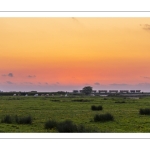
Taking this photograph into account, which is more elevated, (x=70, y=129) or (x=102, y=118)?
(x=102, y=118)

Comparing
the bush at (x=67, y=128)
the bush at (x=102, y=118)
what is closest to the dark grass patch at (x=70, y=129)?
the bush at (x=67, y=128)

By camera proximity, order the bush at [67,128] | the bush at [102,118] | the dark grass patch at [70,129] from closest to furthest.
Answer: the dark grass patch at [70,129] → the bush at [67,128] → the bush at [102,118]

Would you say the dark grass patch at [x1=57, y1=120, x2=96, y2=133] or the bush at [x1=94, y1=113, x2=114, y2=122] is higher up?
the bush at [x1=94, y1=113, x2=114, y2=122]

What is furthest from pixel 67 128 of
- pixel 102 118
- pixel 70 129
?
pixel 102 118

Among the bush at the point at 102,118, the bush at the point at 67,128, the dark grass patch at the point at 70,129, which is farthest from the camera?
the bush at the point at 102,118

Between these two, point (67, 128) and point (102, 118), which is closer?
point (67, 128)

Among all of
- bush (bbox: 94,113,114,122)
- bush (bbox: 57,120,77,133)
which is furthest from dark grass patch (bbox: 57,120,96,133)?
bush (bbox: 94,113,114,122)

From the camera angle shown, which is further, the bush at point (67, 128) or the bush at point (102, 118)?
the bush at point (102, 118)

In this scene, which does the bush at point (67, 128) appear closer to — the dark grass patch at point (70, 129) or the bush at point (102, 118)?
the dark grass patch at point (70, 129)

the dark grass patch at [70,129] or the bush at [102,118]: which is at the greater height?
the bush at [102,118]

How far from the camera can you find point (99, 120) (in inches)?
977

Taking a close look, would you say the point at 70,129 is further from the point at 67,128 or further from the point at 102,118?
the point at 102,118

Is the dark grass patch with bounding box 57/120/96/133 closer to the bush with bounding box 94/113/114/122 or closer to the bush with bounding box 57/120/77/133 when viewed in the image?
the bush with bounding box 57/120/77/133
